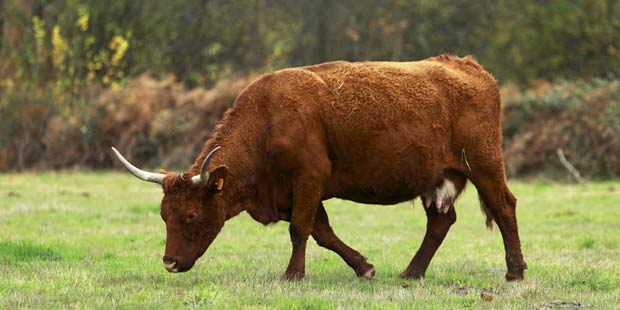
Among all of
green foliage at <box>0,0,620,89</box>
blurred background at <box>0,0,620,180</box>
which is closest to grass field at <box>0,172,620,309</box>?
blurred background at <box>0,0,620,180</box>

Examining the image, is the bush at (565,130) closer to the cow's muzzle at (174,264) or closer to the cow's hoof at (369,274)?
the cow's hoof at (369,274)

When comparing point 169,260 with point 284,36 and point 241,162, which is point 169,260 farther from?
point 284,36

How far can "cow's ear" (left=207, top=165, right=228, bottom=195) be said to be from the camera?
361 inches

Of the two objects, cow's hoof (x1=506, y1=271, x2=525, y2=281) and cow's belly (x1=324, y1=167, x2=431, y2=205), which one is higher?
cow's belly (x1=324, y1=167, x2=431, y2=205)

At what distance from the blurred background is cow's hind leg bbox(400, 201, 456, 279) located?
50.0ft

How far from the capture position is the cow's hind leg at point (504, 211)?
9.88 m

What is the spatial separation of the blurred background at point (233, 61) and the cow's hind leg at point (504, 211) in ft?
50.6

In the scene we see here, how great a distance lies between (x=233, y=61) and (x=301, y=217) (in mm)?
29855

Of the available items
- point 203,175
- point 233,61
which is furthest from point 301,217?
point 233,61

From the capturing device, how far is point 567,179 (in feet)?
80.9

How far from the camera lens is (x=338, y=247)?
32.8 feet

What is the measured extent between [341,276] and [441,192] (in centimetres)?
127

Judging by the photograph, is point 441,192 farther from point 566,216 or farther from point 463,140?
point 566,216

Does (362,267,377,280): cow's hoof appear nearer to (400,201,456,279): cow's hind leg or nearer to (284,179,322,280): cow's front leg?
(400,201,456,279): cow's hind leg
